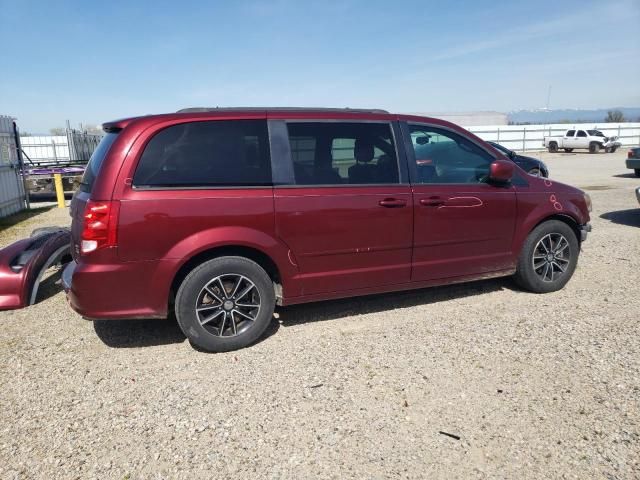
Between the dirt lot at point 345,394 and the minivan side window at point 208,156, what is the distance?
1417 millimetres

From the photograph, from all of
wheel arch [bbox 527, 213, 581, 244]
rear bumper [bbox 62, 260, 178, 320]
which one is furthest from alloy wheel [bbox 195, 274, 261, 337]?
wheel arch [bbox 527, 213, 581, 244]

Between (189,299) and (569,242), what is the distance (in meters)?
4.04

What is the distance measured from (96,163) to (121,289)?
1.03 metres

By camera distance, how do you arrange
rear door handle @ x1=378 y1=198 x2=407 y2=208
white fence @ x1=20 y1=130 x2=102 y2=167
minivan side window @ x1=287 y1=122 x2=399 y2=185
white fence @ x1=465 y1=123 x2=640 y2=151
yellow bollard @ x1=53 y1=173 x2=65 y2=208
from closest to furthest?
minivan side window @ x1=287 y1=122 x2=399 y2=185 → rear door handle @ x1=378 y1=198 x2=407 y2=208 → yellow bollard @ x1=53 y1=173 x2=65 y2=208 → white fence @ x1=20 y1=130 x2=102 y2=167 → white fence @ x1=465 y1=123 x2=640 y2=151

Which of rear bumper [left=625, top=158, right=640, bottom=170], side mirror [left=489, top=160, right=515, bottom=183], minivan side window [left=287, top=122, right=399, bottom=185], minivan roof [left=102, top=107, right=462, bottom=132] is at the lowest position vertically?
rear bumper [left=625, top=158, right=640, bottom=170]

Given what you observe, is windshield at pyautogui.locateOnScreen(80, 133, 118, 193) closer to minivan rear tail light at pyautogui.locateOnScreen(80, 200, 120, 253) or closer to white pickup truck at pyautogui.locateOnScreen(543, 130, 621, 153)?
minivan rear tail light at pyautogui.locateOnScreen(80, 200, 120, 253)

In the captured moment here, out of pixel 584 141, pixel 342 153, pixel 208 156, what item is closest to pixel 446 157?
pixel 342 153

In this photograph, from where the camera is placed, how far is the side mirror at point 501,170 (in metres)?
4.46

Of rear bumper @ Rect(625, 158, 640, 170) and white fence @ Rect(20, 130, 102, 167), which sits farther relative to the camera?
white fence @ Rect(20, 130, 102, 167)

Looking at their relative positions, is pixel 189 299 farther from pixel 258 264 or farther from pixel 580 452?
pixel 580 452

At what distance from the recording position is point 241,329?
3883 millimetres

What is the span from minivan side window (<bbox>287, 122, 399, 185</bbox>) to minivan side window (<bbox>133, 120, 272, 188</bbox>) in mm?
316

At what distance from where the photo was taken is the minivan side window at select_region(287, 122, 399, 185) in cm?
396

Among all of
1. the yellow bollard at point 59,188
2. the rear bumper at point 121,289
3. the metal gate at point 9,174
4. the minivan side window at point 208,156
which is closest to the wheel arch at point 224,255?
the rear bumper at point 121,289
